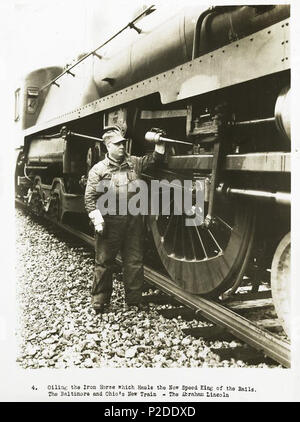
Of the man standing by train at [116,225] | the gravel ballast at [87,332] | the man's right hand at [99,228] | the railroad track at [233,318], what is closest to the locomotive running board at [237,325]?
the railroad track at [233,318]

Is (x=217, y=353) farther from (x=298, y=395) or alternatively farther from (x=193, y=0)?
(x=193, y=0)

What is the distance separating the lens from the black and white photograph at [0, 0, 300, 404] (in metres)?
2.22

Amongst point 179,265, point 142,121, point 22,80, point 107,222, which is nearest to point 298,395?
point 179,265

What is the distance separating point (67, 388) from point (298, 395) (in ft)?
3.86

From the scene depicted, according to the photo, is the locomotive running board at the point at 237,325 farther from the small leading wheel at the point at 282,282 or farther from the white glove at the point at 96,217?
the white glove at the point at 96,217

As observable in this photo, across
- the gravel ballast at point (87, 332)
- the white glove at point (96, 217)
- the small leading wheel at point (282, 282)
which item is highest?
the white glove at point (96, 217)

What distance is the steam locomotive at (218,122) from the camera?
2145mm

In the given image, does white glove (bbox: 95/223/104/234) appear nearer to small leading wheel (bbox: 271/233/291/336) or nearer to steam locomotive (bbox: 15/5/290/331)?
steam locomotive (bbox: 15/5/290/331)

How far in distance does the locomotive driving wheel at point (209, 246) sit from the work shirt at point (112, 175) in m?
0.46

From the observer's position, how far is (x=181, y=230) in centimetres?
319

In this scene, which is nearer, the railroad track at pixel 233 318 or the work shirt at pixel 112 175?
the railroad track at pixel 233 318

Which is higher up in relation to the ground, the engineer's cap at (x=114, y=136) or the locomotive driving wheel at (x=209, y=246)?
the engineer's cap at (x=114, y=136)

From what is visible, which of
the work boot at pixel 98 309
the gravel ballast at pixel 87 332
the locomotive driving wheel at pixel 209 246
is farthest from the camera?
the work boot at pixel 98 309

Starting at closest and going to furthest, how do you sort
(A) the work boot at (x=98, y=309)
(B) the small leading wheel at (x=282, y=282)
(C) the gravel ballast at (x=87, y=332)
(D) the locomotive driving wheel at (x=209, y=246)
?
1. (B) the small leading wheel at (x=282, y=282)
2. (C) the gravel ballast at (x=87, y=332)
3. (D) the locomotive driving wheel at (x=209, y=246)
4. (A) the work boot at (x=98, y=309)
